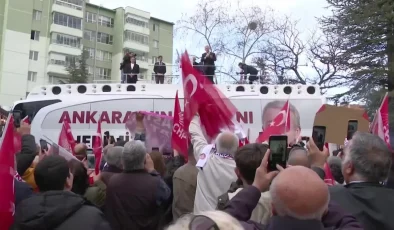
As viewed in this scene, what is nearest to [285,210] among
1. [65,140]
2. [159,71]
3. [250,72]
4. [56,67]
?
[65,140]

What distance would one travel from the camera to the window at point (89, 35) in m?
69.3

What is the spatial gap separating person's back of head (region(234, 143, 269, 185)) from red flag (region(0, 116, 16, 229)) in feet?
4.69

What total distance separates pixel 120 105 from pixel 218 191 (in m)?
8.91

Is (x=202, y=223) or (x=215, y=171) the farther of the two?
(x=215, y=171)

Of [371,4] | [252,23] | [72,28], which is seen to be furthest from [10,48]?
[371,4]

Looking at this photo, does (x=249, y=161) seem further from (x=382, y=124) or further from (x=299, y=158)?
(x=382, y=124)

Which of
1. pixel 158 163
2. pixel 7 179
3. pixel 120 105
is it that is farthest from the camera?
pixel 120 105

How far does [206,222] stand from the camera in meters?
1.77

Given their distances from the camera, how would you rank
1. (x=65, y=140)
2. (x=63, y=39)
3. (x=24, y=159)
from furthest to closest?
(x=63, y=39) → (x=65, y=140) → (x=24, y=159)

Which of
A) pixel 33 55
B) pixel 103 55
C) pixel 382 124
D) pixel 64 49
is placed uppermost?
pixel 103 55

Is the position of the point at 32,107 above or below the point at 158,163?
above

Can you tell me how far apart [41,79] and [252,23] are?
109 ft

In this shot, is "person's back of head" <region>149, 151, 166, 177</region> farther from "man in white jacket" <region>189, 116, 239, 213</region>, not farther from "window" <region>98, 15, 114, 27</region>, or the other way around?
"window" <region>98, 15, 114, 27</region>

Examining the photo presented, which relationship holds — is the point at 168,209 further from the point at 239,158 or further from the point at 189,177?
the point at 239,158
